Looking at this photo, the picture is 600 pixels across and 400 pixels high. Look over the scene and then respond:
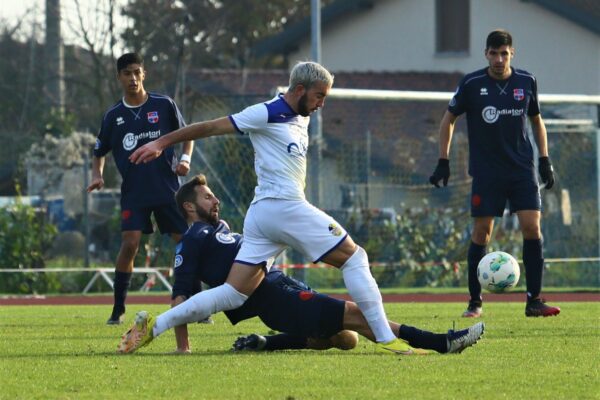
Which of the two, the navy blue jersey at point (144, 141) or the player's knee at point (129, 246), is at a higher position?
the navy blue jersey at point (144, 141)

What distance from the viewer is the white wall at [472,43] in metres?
37.1

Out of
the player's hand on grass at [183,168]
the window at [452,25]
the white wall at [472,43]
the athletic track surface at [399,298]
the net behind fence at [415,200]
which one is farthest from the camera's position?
the window at [452,25]

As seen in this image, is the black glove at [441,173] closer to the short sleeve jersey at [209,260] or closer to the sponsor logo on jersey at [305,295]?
the short sleeve jersey at [209,260]

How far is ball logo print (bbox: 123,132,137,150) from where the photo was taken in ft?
39.3

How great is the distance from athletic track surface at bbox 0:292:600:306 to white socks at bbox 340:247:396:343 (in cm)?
730

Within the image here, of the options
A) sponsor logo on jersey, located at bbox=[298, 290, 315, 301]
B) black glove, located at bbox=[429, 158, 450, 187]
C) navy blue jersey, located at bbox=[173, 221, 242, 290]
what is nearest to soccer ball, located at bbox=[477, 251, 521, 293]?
black glove, located at bbox=[429, 158, 450, 187]

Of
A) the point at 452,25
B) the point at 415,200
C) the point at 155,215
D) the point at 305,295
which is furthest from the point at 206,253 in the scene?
the point at 452,25

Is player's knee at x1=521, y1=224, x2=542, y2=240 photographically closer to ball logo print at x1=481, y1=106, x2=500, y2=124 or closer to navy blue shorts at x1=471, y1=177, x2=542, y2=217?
navy blue shorts at x1=471, y1=177, x2=542, y2=217

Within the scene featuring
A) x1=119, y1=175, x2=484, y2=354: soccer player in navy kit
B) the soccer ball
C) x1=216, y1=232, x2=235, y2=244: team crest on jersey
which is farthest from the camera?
the soccer ball

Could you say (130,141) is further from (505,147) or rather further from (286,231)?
(286,231)

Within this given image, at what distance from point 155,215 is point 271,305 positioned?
341 centimetres

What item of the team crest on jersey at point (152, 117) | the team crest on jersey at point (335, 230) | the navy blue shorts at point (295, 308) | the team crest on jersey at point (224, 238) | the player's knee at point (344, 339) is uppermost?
the team crest on jersey at point (152, 117)

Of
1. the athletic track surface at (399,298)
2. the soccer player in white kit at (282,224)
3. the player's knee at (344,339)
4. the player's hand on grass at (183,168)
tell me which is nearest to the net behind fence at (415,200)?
the athletic track surface at (399,298)

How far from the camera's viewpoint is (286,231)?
8547 mm
